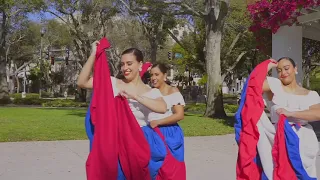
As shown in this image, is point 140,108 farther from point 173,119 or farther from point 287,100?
point 287,100

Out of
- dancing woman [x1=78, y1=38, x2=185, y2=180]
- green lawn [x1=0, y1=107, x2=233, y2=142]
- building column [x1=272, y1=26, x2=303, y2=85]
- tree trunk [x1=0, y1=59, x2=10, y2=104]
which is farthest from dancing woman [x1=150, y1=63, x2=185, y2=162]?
tree trunk [x1=0, y1=59, x2=10, y2=104]

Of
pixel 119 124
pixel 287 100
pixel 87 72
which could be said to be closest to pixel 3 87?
pixel 87 72

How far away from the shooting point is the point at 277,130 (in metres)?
3.99

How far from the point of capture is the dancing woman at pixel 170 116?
4.05 meters

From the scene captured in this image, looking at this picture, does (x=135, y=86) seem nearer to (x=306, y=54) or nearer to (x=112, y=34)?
(x=306, y=54)

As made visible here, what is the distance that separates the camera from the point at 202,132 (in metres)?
13.2

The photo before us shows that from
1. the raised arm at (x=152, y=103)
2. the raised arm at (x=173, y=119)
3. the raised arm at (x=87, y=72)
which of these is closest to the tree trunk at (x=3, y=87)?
the raised arm at (x=173, y=119)

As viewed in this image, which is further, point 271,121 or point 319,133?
point 319,133

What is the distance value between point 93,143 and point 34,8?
25908 millimetres

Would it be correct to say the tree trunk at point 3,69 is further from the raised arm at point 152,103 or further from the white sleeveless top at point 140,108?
the raised arm at point 152,103

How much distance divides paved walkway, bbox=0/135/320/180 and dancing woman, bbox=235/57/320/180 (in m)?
2.85

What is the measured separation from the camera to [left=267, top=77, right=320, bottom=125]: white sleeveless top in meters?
4.04

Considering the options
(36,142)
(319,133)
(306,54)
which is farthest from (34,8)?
(319,133)

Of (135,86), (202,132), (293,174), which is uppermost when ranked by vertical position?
(135,86)
